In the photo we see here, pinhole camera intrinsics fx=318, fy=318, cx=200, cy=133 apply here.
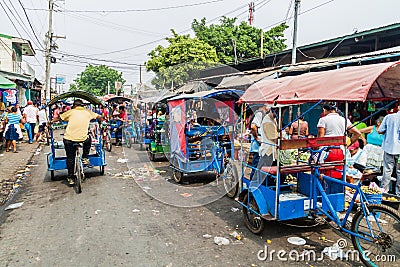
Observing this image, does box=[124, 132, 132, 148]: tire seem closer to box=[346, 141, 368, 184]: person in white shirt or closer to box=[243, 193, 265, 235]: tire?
box=[346, 141, 368, 184]: person in white shirt

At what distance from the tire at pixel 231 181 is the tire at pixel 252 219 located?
137cm

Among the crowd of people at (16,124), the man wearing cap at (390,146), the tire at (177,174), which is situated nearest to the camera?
the man wearing cap at (390,146)

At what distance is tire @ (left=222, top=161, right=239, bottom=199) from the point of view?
6.05 m

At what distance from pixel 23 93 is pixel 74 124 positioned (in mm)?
21981

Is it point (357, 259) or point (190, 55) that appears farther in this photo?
point (190, 55)

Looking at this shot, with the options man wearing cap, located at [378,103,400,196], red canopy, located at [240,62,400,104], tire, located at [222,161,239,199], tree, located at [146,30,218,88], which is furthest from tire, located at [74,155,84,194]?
tree, located at [146,30,218,88]

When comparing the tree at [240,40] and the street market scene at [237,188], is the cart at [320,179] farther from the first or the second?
the tree at [240,40]

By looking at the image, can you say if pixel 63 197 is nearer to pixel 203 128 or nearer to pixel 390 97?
pixel 203 128

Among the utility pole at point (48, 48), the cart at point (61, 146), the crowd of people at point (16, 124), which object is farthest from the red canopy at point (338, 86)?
the utility pole at point (48, 48)

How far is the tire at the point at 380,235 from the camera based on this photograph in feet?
11.0

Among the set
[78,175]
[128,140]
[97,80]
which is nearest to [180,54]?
[128,140]

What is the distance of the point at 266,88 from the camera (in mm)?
4508

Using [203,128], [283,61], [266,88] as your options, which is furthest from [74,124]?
[283,61]

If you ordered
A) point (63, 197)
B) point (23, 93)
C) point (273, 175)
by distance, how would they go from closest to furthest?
point (273, 175) < point (63, 197) < point (23, 93)
